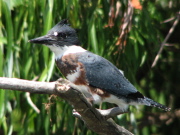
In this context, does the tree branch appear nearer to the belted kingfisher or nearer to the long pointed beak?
the belted kingfisher

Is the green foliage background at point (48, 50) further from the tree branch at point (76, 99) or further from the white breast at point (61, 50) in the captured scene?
the tree branch at point (76, 99)

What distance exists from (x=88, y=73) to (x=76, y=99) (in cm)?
40

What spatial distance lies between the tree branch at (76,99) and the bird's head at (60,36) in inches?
16.3

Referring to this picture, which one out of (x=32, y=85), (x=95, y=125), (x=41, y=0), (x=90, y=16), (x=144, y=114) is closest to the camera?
(x=32, y=85)

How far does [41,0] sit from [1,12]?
270 mm

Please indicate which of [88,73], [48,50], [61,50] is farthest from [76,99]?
[48,50]

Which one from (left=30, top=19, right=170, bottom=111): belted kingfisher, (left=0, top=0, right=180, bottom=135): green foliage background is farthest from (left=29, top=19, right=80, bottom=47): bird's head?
(left=0, top=0, right=180, bottom=135): green foliage background

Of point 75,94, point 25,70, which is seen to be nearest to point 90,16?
point 25,70

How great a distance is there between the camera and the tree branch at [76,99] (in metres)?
2.04

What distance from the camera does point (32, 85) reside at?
6.67 ft

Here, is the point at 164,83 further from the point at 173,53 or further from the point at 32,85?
the point at 32,85

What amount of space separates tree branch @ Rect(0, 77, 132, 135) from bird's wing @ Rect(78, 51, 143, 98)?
141 mm

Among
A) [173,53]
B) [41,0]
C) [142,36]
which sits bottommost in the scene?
[173,53]

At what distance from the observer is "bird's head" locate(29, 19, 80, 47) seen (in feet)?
8.43
